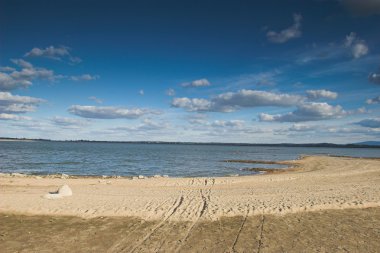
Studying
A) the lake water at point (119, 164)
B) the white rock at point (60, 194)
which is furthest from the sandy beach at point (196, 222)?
the lake water at point (119, 164)

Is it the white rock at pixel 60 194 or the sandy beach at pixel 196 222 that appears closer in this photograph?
the sandy beach at pixel 196 222

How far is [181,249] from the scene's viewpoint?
9672mm

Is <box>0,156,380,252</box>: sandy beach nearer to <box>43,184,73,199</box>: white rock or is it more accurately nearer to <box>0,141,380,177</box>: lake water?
<box>43,184,73,199</box>: white rock

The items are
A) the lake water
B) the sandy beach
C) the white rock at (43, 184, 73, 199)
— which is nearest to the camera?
the sandy beach

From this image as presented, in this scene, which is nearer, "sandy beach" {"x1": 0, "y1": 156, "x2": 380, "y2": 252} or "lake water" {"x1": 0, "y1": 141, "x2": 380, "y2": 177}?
"sandy beach" {"x1": 0, "y1": 156, "x2": 380, "y2": 252}

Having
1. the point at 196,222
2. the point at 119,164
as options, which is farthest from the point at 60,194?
the point at 119,164

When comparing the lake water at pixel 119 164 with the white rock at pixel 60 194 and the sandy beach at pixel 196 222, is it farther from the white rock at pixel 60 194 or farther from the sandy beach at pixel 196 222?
the sandy beach at pixel 196 222

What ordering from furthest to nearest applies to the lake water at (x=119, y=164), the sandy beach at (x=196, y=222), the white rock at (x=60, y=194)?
the lake water at (x=119, y=164) < the white rock at (x=60, y=194) < the sandy beach at (x=196, y=222)

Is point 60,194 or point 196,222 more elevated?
point 60,194

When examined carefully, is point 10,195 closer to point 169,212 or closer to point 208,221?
point 169,212

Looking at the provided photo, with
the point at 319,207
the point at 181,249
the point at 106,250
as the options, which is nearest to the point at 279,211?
the point at 319,207

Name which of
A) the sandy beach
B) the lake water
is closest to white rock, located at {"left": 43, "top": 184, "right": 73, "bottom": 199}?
the sandy beach

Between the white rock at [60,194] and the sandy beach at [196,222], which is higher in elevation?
the white rock at [60,194]

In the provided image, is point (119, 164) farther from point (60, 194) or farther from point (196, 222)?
point (196, 222)
